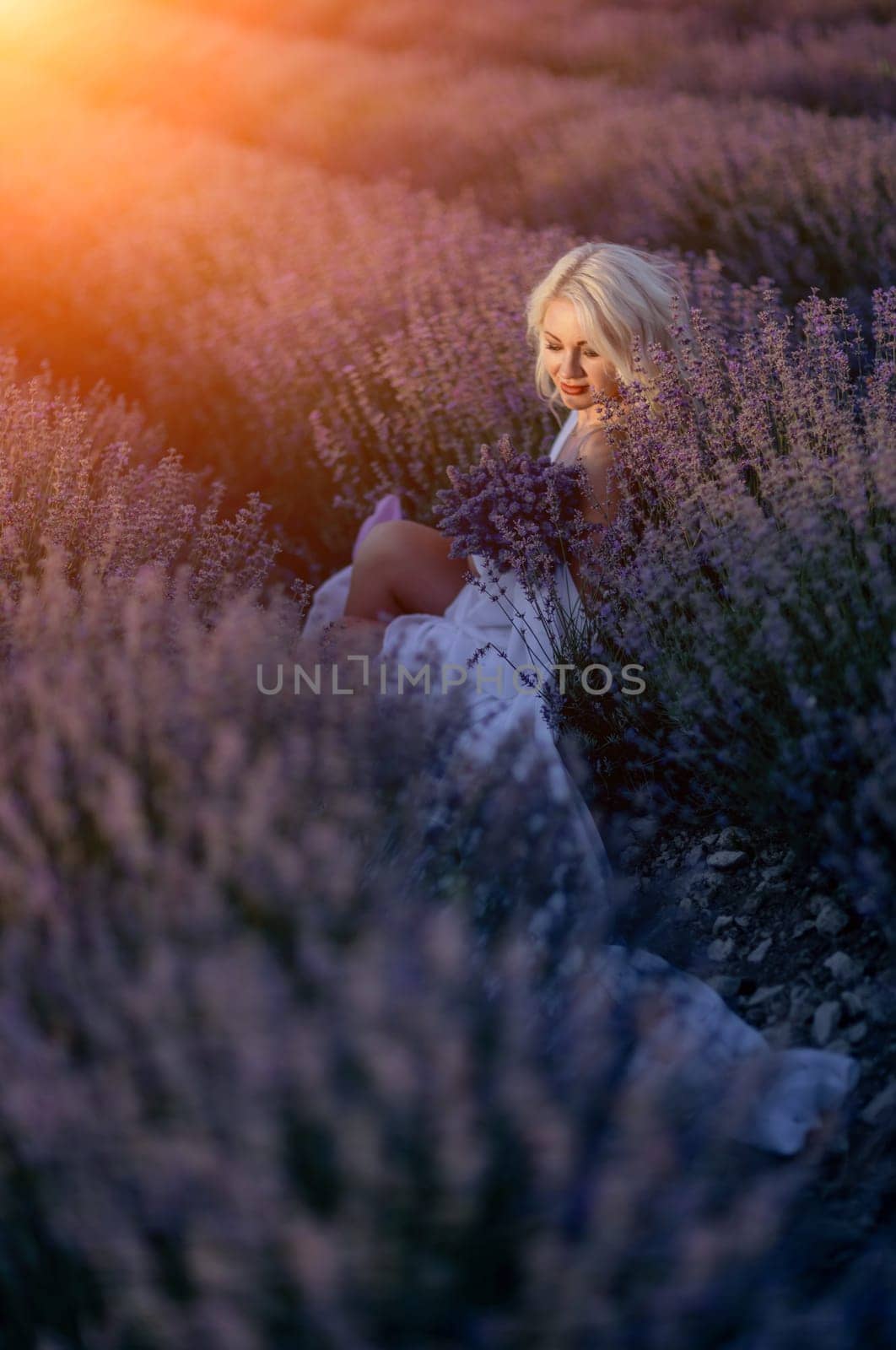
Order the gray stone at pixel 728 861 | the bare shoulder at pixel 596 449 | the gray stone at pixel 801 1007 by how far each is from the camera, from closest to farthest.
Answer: the gray stone at pixel 801 1007 → the gray stone at pixel 728 861 → the bare shoulder at pixel 596 449

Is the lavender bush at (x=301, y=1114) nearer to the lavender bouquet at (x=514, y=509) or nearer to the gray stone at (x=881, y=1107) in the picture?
the gray stone at (x=881, y=1107)

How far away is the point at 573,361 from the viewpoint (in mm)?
2939

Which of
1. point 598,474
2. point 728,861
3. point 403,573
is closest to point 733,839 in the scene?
point 728,861

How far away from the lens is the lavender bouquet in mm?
2410

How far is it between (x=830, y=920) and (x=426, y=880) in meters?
0.70

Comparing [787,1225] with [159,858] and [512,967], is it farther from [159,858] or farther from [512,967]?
[159,858]

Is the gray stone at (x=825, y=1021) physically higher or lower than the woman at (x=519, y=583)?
lower

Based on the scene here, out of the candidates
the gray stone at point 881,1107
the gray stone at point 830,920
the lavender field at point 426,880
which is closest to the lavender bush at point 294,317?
the lavender field at point 426,880

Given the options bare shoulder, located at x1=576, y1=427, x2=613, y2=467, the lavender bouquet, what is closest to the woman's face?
bare shoulder, located at x1=576, y1=427, x2=613, y2=467

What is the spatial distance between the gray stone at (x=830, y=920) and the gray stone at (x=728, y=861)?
0.76 ft

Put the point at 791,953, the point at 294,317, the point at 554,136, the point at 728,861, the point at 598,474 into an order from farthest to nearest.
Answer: the point at 554,136, the point at 294,317, the point at 598,474, the point at 728,861, the point at 791,953

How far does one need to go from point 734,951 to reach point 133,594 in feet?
4.05

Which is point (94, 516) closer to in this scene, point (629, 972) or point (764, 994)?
point (629, 972)

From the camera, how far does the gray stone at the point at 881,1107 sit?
146 centimetres
